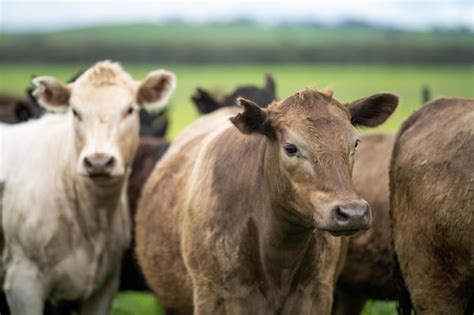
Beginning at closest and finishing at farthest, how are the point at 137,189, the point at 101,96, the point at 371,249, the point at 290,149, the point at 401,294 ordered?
the point at 290,149 → the point at 401,294 → the point at 101,96 → the point at 371,249 → the point at 137,189

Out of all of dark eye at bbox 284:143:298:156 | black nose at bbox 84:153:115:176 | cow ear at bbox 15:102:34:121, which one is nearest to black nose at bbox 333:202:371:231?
dark eye at bbox 284:143:298:156

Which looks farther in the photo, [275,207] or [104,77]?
[104,77]

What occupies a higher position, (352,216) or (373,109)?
(373,109)

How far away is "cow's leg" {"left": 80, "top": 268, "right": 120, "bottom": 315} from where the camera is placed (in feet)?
26.4

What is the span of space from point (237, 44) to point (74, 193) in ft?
96.6

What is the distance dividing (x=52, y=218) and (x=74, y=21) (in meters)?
32.8

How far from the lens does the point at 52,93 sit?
8039mm

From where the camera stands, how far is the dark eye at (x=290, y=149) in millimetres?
5770

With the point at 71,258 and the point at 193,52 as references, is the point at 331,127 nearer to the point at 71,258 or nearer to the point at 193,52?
the point at 71,258

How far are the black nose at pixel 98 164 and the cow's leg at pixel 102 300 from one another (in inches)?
44.1

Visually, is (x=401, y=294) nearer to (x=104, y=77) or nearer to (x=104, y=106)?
(x=104, y=106)

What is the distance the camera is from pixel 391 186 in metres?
7.15

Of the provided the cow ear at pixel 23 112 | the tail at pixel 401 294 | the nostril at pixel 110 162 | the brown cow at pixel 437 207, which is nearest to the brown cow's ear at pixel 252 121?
the brown cow at pixel 437 207

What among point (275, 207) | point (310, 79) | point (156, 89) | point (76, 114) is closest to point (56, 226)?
point (76, 114)
